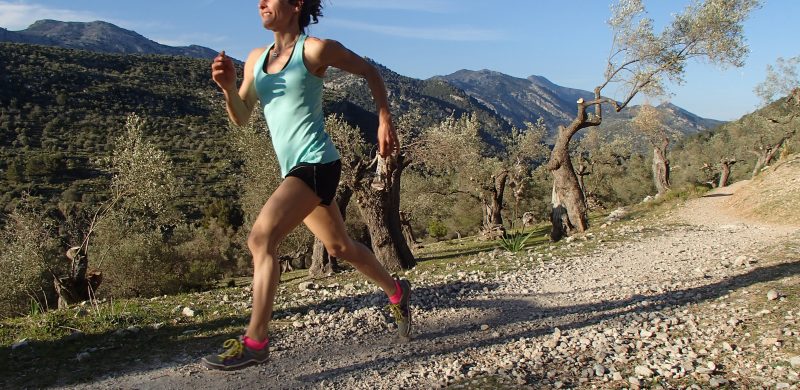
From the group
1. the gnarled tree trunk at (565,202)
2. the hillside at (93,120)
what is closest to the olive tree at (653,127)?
Result: the gnarled tree trunk at (565,202)

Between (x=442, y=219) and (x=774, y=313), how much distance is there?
37.5 m

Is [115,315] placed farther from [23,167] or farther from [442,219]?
[23,167]

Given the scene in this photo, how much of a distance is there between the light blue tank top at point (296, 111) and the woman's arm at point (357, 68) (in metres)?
0.08

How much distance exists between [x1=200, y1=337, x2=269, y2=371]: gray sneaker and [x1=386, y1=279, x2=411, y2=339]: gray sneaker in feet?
4.96

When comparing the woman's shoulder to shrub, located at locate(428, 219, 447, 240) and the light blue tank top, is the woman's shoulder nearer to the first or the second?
the light blue tank top

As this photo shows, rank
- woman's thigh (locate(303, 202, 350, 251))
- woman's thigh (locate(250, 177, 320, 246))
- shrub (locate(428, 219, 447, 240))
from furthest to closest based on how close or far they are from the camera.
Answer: shrub (locate(428, 219, 447, 240)), woman's thigh (locate(303, 202, 350, 251)), woman's thigh (locate(250, 177, 320, 246))

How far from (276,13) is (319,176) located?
1162mm

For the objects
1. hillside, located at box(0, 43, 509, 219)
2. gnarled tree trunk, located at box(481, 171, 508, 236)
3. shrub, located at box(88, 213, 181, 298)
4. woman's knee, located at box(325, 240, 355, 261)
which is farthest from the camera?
hillside, located at box(0, 43, 509, 219)

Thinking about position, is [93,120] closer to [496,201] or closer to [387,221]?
[496,201]

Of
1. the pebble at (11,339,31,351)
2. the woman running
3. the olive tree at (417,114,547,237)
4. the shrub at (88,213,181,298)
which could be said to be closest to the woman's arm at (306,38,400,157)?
the woman running

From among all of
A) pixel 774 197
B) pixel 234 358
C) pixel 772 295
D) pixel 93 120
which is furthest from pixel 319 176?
pixel 93 120

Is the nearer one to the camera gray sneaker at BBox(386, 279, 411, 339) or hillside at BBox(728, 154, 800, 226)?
gray sneaker at BBox(386, 279, 411, 339)

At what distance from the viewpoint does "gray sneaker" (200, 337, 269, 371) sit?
3.48m

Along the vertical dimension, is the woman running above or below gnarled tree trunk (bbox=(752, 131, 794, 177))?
below
